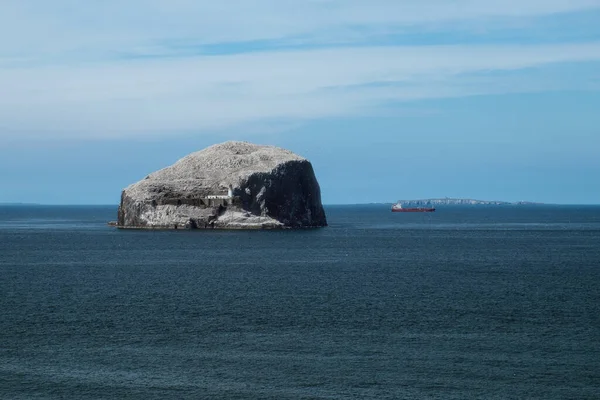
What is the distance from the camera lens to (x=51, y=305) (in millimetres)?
48844

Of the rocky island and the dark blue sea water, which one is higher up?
the rocky island

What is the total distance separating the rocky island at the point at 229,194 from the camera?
125375mm

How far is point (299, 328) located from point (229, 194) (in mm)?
83735

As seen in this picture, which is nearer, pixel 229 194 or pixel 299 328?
pixel 299 328

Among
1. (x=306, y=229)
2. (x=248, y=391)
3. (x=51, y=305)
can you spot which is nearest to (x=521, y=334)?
(x=248, y=391)

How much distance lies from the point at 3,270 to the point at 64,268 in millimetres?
4429

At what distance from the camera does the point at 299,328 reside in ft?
136

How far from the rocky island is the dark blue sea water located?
143ft

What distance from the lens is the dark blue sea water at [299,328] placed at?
30938 mm

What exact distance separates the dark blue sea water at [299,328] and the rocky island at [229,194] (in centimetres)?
4350

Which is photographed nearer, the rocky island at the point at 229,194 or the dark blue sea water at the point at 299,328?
the dark blue sea water at the point at 299,328

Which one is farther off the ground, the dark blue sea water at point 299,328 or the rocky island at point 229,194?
the rocky island at point 229,194

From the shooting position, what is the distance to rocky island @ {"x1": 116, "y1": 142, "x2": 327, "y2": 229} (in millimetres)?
125375

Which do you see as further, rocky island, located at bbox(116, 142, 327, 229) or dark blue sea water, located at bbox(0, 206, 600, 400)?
rocky island, located at bbox(116, 142, 327, 229)
